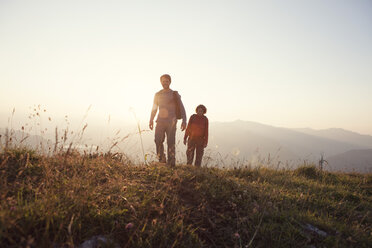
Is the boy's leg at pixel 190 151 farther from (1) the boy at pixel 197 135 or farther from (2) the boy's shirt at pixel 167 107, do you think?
(2) the boy's shirt at pixel 167 107

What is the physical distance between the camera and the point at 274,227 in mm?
2756

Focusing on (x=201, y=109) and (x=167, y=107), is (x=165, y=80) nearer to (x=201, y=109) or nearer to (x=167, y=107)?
(x=167, y=107)

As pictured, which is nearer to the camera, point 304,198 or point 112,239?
point 112,239

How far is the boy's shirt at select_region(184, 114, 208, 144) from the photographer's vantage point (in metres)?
7.54

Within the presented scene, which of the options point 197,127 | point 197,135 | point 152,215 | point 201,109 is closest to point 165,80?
point 201,109

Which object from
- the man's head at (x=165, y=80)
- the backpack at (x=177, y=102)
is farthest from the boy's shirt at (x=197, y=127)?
the man's head at (x=165, y=80)

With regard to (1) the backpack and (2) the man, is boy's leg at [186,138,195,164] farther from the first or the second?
(1) the backpack

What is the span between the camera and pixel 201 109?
7844mm

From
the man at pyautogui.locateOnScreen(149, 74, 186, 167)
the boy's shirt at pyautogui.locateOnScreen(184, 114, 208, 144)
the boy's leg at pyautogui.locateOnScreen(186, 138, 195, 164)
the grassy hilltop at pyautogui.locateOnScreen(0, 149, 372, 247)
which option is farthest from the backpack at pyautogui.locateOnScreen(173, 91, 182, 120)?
the grassy hilltop at pyautogui.locateOnScreen(0, 149, 372, 247)

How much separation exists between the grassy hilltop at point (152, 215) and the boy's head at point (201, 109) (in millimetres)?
3937

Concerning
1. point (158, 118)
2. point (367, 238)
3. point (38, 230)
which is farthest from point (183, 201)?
point (158, 118)

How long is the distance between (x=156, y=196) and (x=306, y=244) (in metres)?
2.09

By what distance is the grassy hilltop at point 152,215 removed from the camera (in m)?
1.99

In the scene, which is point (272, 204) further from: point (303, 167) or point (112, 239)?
point (303, 167)
